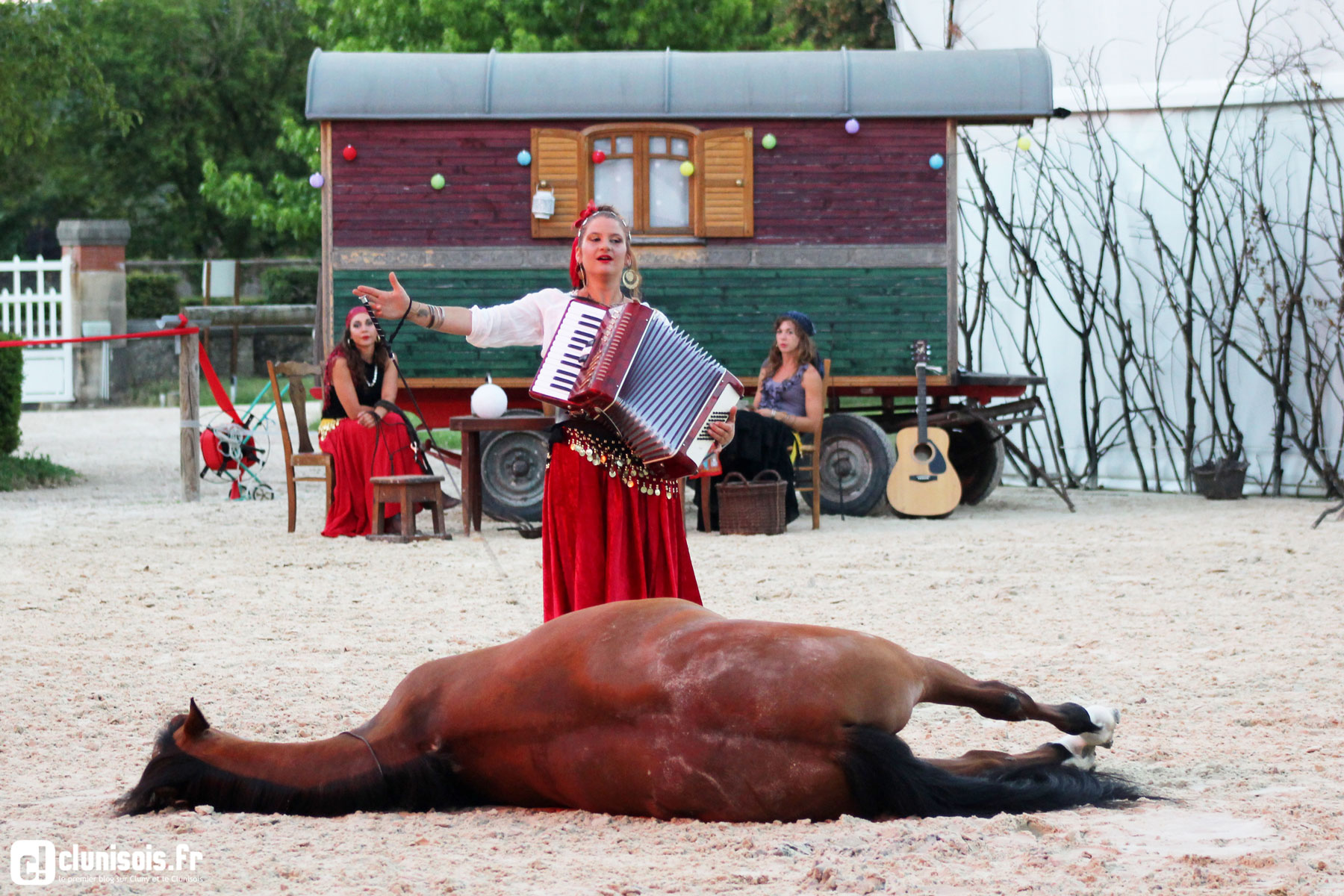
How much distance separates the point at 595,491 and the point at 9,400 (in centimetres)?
994

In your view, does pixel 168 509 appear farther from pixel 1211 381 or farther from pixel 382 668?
pixel 1211 381

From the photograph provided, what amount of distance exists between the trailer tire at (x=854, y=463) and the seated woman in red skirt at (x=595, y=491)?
6.53 metres

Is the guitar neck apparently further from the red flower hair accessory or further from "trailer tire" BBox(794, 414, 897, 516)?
the red flower hair accessory

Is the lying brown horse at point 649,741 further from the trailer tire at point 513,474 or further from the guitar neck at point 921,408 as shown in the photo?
the guitar neck at point 921,408

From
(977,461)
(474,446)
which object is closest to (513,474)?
(474,446)

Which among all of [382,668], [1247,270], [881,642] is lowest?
[382,668]

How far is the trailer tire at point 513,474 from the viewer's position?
10.2 metres

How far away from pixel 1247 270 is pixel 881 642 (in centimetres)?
979

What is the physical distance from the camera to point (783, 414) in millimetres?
9898

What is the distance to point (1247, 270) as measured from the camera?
1174 centimetres

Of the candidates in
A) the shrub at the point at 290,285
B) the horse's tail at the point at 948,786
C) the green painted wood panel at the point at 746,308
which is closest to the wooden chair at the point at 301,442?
the green painted wood panel at the point at 746,308

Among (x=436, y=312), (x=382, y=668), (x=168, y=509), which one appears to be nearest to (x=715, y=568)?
(x=382, y=668)

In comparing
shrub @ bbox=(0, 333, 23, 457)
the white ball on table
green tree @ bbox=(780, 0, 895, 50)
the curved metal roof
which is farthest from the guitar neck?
green tree @ bbox=(780, 0, 895, 50)

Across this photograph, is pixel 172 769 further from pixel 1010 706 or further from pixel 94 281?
pixel 94 281
